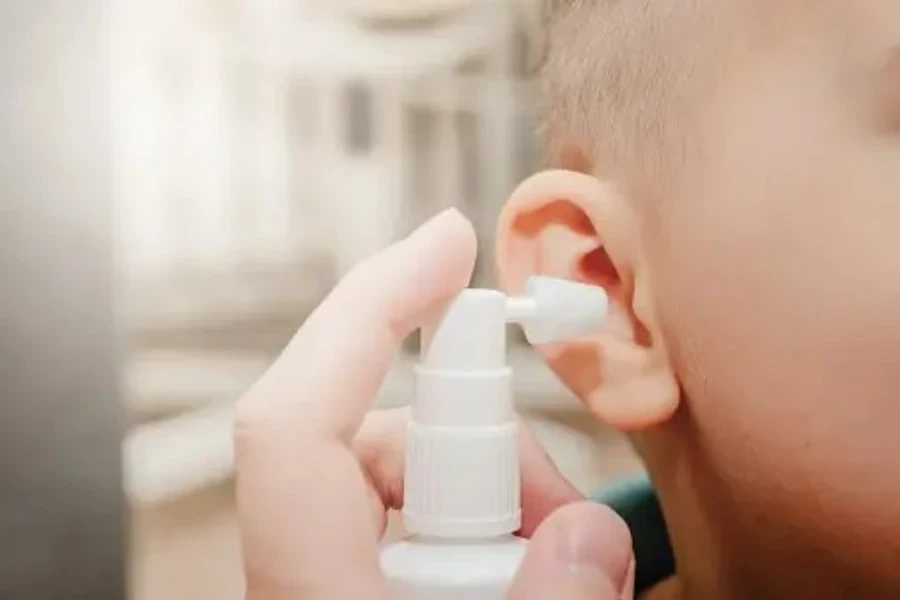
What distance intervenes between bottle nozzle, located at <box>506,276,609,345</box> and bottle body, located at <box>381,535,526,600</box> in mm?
89

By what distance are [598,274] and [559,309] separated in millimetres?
42

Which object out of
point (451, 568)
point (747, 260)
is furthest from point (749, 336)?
point (451, 568)

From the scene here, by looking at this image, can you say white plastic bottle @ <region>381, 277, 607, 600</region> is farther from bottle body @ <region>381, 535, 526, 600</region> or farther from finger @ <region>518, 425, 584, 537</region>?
finger @ <region>518, 425, 584, 537</region>

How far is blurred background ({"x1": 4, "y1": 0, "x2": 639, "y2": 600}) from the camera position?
75cm

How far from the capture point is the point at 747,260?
0.55m

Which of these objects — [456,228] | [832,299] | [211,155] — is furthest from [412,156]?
[832,299]

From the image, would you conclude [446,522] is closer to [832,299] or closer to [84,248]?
[832,299]

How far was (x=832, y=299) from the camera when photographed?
521mm

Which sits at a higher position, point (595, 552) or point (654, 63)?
point (654, 63)

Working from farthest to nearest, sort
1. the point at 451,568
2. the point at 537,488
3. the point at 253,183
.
Answer: the point at 253,183 < the point at 537,488 < the point at 451,568

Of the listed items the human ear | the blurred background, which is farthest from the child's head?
the blurred background

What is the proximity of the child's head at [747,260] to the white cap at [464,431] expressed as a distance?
0.07 meters

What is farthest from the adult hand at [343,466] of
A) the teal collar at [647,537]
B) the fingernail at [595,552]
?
the teal collar at [647,537]

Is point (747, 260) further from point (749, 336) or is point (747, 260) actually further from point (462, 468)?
point (462, 468)
